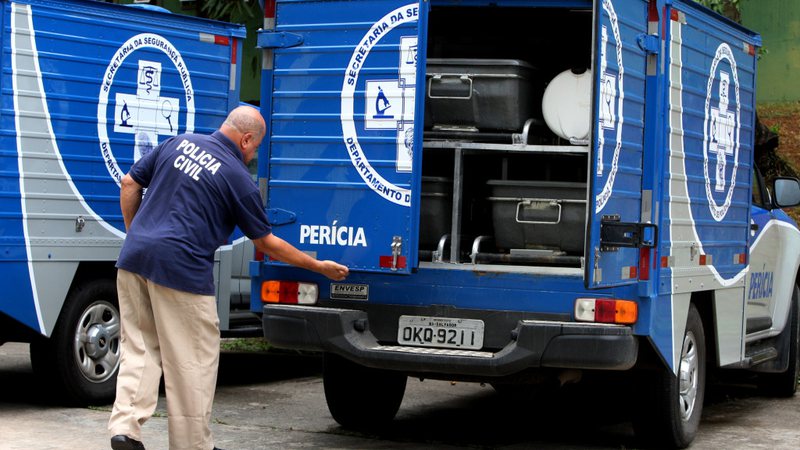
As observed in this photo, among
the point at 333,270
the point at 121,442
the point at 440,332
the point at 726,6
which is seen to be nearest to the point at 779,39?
the point at 726,6

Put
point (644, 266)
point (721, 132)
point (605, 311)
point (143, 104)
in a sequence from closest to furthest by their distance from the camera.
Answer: point (605, 311), point (644, 266), point (721, 132), point (143, 104)

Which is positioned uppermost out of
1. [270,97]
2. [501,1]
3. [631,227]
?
[501,1]

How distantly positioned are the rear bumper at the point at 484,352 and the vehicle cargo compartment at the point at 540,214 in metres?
0.72

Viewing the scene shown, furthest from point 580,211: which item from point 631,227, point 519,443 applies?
point 519,443

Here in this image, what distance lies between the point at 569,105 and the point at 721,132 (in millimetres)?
1552

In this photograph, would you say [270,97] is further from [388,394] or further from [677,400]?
[677,400]

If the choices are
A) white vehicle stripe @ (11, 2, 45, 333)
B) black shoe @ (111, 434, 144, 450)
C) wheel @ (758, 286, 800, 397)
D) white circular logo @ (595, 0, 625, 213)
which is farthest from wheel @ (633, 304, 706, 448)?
white vehicle stripe @ (11, 2, 45, 333)

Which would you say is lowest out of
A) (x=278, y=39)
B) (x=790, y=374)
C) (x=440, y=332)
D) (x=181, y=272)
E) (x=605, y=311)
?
(x=790, y=374)

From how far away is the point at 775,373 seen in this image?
10766mm

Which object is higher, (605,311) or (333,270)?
(333,270)

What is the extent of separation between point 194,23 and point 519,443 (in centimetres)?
401

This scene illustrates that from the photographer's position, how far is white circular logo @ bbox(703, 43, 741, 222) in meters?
8.47

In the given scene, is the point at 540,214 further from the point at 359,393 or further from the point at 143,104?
the point at 143,104

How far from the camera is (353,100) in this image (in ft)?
24.6
